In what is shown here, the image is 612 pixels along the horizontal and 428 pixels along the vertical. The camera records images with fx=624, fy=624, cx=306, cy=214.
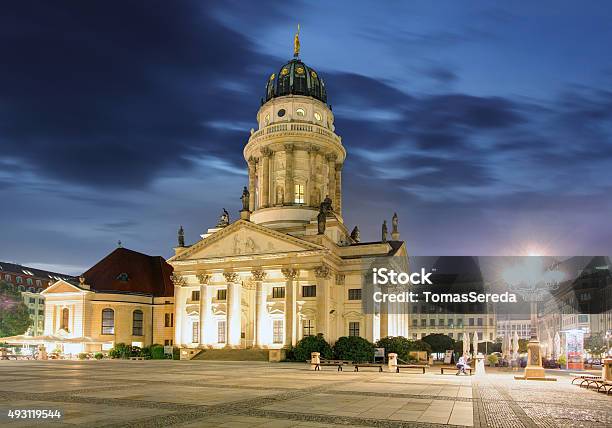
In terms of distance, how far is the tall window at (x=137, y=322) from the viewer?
84.6 m

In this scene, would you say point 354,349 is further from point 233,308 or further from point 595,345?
point 595,345

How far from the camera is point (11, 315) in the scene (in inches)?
3814

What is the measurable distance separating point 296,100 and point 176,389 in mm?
62552

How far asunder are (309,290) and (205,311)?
12845mm

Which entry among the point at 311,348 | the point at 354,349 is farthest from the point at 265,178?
the point at 354,349

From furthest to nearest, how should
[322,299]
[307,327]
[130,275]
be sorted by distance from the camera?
[130,275] → [307,327] → [322,299]

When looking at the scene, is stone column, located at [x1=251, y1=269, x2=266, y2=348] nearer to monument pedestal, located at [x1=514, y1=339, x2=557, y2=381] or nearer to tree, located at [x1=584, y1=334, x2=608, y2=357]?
monument pedestal, located at [x1=514, y1=339, x2=557, y2=381]

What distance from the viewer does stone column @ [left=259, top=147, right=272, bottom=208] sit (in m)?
83.4

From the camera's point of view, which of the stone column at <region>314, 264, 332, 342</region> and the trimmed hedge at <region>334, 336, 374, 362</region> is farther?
the stone column at <region>314, 264, 332, 342</region>

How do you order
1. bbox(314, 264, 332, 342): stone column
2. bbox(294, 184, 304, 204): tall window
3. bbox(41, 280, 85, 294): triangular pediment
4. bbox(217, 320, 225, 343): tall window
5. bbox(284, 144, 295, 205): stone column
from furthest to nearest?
1. bbox(294, 184, 304, 204): tall window
2. bbox(41, 280, 85, 294): triangular pediment
3. bbox(284, 144, 295, 205): stone column
4. bbox(217, 320, 225, 343): tall window
5. bbox(314, 264, 332, 342): stone column

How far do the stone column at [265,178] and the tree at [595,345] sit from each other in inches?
2267


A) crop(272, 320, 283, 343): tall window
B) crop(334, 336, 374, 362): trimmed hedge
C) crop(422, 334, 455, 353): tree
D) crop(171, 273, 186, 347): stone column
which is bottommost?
crop(422, 334, 455, 353): tree

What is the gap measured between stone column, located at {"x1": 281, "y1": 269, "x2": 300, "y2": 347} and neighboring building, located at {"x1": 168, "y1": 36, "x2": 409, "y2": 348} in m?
0.11

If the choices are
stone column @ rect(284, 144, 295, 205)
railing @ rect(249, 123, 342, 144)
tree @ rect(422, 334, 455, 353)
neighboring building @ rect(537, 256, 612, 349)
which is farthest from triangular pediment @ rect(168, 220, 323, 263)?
neighboring building @ rect(537, 256, 612, 349)
